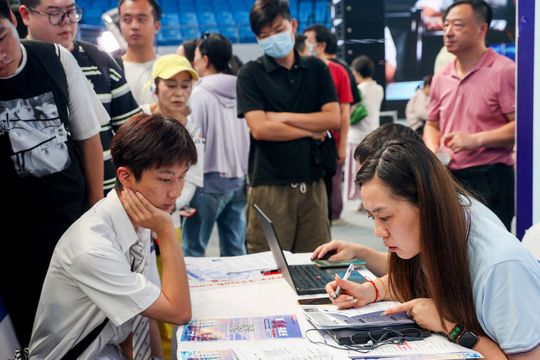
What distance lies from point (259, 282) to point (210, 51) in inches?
80.9

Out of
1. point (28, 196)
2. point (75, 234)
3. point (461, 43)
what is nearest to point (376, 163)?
point (75, 234)

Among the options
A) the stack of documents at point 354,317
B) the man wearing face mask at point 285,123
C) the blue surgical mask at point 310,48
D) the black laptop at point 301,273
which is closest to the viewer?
the stack of documents at point 354,317

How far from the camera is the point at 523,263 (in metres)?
1.33

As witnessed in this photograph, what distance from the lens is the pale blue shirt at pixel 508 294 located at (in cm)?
132

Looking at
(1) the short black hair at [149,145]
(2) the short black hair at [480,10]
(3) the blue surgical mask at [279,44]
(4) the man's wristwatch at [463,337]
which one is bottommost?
(4) the man's wristwatch at [463,337]

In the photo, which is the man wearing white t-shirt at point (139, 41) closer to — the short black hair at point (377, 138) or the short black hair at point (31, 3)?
the short black hair at point (31, 3)

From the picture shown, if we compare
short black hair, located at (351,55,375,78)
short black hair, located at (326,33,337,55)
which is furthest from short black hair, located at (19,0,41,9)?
short black hair, located at (351,55,375,78)

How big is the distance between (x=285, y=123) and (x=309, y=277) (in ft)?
3.79

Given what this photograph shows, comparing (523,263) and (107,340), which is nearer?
(523,263)

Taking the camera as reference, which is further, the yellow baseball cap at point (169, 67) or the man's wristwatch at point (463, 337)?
the yellow baseball cap at point (169, 67)

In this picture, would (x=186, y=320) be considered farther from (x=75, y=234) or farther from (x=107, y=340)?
(x=75, y=234)

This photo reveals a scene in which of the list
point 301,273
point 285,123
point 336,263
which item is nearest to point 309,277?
point 301,273

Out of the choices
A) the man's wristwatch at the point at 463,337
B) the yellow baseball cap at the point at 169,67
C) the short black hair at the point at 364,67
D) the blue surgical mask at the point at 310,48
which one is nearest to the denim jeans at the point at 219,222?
the yellow baseball cap at the point at 169,67

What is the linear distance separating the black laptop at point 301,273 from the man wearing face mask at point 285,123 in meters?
0.93
